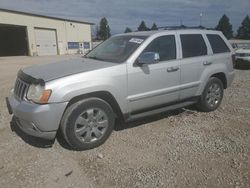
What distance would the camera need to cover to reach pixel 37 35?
4069 centimetres

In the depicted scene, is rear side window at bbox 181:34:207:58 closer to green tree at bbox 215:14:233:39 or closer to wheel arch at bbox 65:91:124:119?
wheel arch at bbox 65:91:124:119

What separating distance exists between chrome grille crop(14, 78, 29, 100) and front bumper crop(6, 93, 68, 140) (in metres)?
0.16

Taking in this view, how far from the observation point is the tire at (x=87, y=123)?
13.0 ft

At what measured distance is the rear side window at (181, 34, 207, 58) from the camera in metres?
5.31

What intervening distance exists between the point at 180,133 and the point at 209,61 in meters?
1.81

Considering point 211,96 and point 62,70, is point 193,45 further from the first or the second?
point 62,70

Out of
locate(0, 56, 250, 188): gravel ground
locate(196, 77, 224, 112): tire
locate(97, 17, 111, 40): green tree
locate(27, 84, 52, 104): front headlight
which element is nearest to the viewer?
locate(0, 56, 250, 188): gravel ground

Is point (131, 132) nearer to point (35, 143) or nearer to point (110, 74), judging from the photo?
point (110, 74)

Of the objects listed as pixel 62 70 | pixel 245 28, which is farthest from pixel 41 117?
pixel 245 28

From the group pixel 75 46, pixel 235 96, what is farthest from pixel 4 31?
pixel 235 96

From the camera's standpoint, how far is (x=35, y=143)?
4.46 meters

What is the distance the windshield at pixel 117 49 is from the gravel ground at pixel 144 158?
4.55ft

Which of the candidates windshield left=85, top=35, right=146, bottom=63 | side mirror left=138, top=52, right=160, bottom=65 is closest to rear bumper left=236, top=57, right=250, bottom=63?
windshield left=85, top=35, right=146, bottom=63

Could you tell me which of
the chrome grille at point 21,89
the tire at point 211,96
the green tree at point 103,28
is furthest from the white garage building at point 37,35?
the green tree at point 103,28
